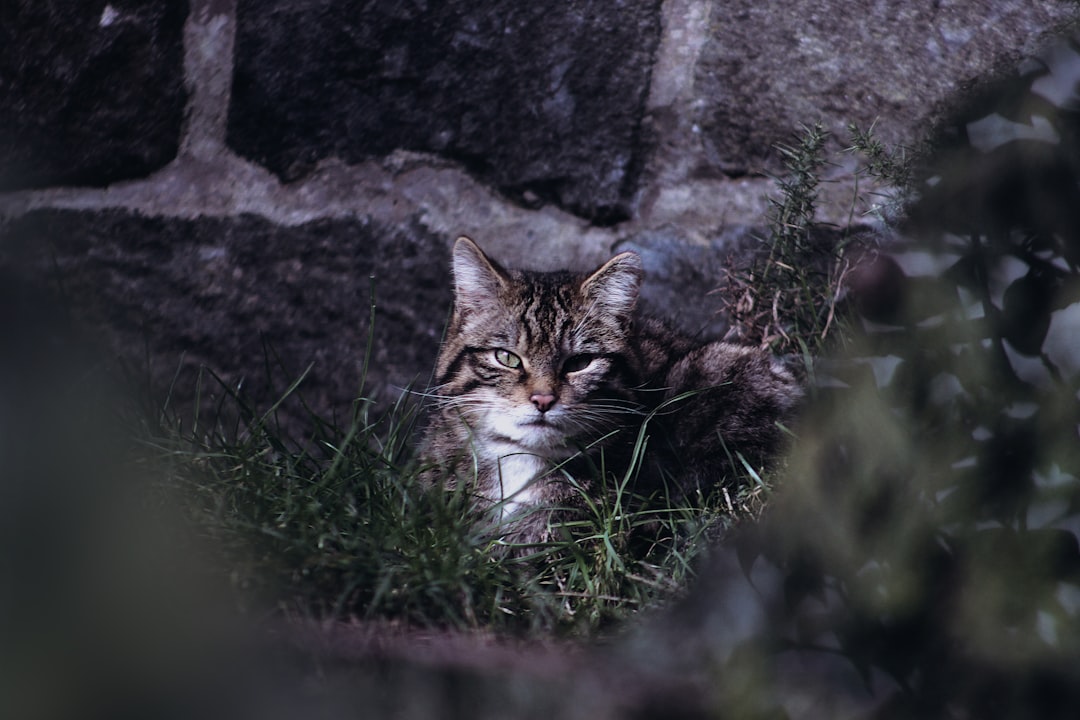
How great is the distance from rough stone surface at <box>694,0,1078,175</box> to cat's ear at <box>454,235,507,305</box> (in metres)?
0.60

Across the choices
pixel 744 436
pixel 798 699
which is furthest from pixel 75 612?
pixel 744 436

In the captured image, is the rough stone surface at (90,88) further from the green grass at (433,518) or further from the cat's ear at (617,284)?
the cat's ear at (617,284)

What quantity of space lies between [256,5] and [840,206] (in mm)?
1482

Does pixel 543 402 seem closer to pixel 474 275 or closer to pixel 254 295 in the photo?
pixel 474 275

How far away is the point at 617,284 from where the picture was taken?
2.19m

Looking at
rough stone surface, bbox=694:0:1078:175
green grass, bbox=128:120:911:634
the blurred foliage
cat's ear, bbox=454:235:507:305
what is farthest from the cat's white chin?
the blurred foliage

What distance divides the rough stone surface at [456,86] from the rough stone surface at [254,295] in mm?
213

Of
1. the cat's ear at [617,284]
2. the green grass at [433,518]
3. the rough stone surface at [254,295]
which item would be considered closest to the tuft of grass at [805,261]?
the green grass at [433,518]

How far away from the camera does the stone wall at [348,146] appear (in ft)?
7.32

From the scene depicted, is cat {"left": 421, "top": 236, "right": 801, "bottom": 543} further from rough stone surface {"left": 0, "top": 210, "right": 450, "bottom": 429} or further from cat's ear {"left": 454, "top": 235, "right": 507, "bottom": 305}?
rough stone surface {"left": 0, "top": 210, "right": 450, "bottom": 429}

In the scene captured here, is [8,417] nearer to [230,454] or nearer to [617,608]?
[617,608]

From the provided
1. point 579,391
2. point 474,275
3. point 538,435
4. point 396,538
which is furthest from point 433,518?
point 474,275

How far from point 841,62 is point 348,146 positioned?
3.89 ft

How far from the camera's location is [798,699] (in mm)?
896
